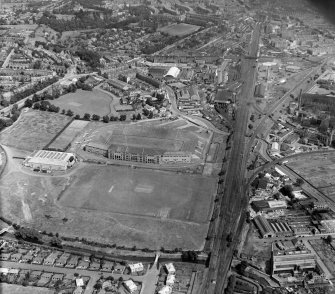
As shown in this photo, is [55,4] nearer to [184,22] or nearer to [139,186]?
[184,22]

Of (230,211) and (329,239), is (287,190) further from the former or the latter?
(329,239)

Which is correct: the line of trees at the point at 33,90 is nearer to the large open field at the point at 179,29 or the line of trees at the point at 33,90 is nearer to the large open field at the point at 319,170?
the large open field at the point at 179,29

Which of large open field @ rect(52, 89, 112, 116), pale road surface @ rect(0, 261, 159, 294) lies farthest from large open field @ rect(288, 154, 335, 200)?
large open field @ rect(52, 89, 112, 116)

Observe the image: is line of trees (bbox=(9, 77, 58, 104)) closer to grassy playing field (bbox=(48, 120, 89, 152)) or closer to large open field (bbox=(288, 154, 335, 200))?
grassy playing field (bbox=(48, 120, 89, 152))

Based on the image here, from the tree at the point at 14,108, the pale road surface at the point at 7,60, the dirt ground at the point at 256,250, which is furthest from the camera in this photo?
the pale road surface at the point at 7,60

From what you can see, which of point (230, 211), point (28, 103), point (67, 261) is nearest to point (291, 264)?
point (230, 211)

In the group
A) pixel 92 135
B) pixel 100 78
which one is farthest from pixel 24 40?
pixel 92 135

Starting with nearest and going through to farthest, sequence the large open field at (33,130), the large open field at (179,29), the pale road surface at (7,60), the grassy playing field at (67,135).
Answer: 1. the grassy playing field at (67,135)
2. the large open field at (33,130)
3. the pale road surface at (7,60)
4. the large open field at (179,29)

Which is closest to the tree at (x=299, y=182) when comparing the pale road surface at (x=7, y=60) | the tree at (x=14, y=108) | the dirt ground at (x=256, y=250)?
the dirt ground at (x=256, y=250)
